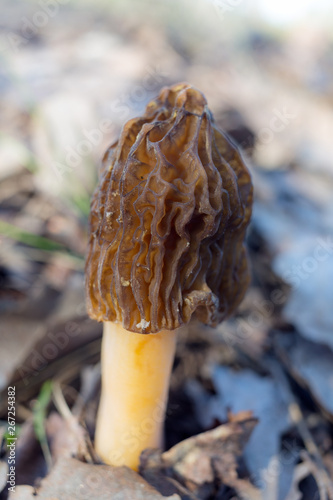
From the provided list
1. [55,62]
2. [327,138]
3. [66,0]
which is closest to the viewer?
[327,138]

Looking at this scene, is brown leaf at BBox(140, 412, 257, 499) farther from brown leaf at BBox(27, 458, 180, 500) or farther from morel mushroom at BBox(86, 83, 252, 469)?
morel mushroom at BBox(86, 83, 252, 469)

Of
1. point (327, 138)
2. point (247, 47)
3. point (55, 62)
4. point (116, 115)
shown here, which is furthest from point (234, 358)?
point (247, 47)

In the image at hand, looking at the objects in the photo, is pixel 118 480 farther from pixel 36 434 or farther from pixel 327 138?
pixel 327 138

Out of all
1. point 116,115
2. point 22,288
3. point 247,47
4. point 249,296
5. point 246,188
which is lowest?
point 22,288

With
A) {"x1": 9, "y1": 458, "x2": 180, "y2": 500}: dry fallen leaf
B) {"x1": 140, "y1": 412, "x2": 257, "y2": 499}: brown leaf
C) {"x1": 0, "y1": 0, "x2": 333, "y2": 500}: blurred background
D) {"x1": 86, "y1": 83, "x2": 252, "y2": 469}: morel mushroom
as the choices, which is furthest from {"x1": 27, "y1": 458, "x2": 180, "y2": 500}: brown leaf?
{"x1": 86, "y1": 83, "x2": 252, "y2": 469}: morel mushroom

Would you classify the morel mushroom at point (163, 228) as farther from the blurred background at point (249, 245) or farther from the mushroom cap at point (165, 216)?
the blurred background at point (249, 245)

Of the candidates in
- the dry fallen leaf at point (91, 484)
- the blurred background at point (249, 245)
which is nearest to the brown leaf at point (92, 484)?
the dry fallen leaf at point (91, 484)
